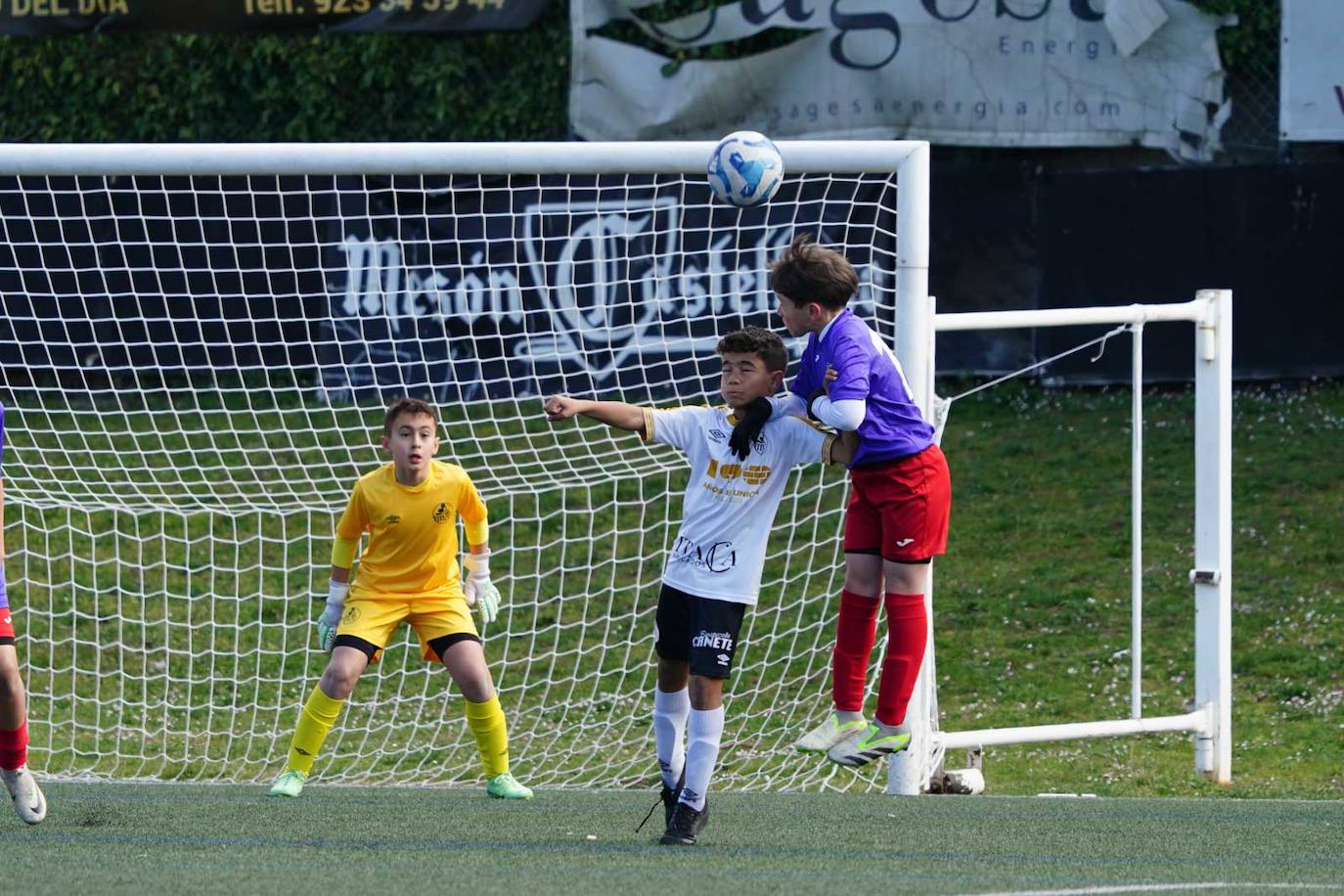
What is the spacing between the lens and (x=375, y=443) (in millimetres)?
9141

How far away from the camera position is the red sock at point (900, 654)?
18.8ft

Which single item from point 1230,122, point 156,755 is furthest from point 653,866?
point 1230,122

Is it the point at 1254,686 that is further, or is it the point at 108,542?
the point at 108,542

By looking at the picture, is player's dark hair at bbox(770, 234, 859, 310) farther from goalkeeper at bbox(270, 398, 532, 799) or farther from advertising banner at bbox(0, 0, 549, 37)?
advertising banner at bbox(0, 0, 549, 37)

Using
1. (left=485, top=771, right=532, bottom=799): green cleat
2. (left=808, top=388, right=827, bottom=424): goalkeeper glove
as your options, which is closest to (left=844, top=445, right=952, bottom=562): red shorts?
(left=808, top=388, right=827, bottom=424): goalkeeper glove

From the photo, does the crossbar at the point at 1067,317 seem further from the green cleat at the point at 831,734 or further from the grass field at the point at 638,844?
the grass field at the point at 638,844

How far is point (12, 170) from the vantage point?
624cm

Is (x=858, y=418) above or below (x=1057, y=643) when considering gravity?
above

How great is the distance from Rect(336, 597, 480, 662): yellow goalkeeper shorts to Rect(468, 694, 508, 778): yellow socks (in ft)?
0.72

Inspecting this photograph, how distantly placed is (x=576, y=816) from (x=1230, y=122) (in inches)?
355

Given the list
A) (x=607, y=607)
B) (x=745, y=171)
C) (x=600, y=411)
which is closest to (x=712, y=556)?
(x=600, y=411)

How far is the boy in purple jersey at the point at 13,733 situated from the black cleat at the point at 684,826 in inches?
72.0

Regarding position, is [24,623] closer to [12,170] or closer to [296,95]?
[12,170]

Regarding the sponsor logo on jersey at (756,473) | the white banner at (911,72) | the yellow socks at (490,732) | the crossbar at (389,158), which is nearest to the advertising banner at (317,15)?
the white banner at (911,72)
